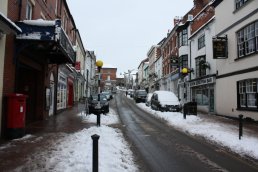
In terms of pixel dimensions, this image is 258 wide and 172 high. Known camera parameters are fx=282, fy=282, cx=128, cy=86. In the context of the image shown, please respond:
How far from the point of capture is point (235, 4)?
19219 millimetres

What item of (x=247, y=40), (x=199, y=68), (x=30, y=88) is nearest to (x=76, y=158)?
(x=30, y=88)

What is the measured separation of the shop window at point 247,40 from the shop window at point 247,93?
1784 millimetres

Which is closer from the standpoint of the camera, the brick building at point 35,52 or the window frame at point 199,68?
the brick building at point 35,52

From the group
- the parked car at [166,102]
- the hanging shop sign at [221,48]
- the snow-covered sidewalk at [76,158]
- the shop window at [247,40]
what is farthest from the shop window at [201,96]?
the snow-covered sidewalk at [76,158]

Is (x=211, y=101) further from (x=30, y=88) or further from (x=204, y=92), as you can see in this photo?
(x=30, y=88)

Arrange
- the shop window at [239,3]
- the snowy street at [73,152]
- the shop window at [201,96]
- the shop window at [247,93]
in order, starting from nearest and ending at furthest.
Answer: the snowy street at [73,152]
the shop window at [247,93]
the shop window at [239,3]
the shop window at [201,96]

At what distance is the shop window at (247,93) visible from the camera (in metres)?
17.1

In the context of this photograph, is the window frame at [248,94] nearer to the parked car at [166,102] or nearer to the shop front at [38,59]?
the parked car at [166,102]

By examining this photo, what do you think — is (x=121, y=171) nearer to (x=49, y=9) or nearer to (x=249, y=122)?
(x=249, y=122)

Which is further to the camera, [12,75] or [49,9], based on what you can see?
[49,9]

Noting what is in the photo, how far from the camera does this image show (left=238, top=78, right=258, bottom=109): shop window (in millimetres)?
17094

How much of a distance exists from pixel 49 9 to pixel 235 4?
12412 mm

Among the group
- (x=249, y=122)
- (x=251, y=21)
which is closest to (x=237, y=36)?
(x=251, y=21)

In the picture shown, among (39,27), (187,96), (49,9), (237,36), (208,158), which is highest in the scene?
(49,9)
